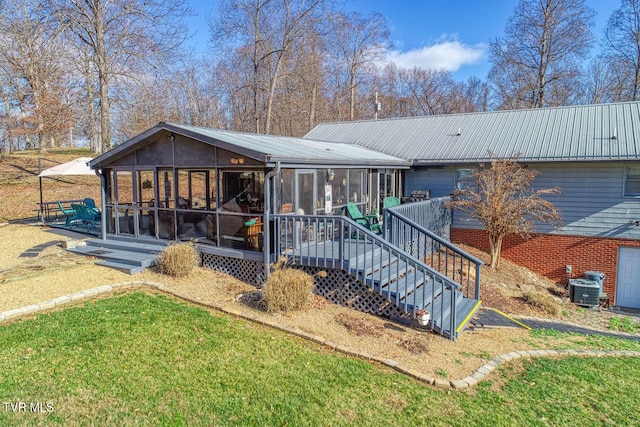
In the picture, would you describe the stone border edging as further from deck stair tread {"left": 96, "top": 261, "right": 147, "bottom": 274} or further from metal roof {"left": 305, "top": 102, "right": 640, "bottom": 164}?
metal roof {"left": 305, "top": 102, "right": 640, "bottom": 164}

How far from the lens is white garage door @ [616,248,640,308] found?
11875mm

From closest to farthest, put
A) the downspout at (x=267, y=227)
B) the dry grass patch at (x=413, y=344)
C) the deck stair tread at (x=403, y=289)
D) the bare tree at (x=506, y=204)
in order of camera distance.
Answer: the dry grass patch at (x=413, y=344)
the deck stair tread at (x=403, y=289)
the downspout at (x=267, y=227)
the bare tree at (x=506, y=204)

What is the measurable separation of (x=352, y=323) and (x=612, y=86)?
31.2m

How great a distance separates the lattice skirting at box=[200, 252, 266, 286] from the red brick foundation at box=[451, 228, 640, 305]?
26.7 feet

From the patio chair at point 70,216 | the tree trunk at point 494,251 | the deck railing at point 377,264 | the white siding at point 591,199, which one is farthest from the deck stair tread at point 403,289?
the patio chair at point 70,216

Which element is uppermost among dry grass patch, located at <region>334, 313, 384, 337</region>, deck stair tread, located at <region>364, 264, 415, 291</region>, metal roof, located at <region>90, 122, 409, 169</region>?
metal roof, located at <region>90, 122, 409, 169</region>

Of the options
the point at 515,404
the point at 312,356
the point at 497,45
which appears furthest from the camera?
the point at 497,45

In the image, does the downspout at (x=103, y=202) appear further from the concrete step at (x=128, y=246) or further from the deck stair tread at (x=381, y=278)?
the deck stair tread at (x=381, y=278)

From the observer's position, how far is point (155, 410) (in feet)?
12.9

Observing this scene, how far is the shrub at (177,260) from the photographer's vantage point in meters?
8.27

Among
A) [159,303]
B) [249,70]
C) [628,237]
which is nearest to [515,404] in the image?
[159,303]

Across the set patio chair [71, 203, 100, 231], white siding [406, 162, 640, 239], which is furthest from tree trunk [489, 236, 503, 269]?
patio chair [71, 203, 100, 231]

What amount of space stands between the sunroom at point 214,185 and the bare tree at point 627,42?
2286cm

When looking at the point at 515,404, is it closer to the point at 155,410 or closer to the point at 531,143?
the point at 155,410
